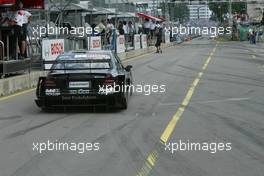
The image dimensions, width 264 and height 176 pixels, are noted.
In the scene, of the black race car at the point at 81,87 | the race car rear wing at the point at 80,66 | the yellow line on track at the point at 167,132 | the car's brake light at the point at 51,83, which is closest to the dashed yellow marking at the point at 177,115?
the yellow line on track at the point at 167,132

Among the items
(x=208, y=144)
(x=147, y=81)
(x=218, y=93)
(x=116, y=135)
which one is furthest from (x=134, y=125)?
(x=147, y=81)

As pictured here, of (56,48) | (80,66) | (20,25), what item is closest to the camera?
(80,66)

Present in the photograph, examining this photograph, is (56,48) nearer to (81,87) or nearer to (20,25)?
(20,25)

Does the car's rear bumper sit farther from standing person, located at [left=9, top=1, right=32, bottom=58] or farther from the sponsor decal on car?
standing person, located at [left=9, top=1, right=32, bottom=58]

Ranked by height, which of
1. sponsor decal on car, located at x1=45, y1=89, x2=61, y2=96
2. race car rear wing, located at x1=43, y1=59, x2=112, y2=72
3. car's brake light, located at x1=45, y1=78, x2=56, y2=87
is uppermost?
race car rear wing, located at x1=43, y1=59, x2=112, y2=72

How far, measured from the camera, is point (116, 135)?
419 inches

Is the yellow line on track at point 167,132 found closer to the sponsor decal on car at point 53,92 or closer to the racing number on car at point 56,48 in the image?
the sponsor decal on car at point 53,92

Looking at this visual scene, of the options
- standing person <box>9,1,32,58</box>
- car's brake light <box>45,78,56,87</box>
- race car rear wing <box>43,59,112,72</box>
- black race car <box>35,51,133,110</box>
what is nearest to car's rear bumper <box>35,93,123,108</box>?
black race car <box>35,51,133,110</box>

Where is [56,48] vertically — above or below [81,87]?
above

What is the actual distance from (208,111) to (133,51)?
27.2 meters

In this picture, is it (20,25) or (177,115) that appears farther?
(20,25)

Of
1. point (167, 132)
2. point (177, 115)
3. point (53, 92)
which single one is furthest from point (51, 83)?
point (167, 132)

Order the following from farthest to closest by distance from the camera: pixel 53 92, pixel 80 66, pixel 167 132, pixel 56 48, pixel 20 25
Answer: pixel 56 48 → pixel 20 25 → pixel 80 66 → pixel 53 92 → pixel 167 132

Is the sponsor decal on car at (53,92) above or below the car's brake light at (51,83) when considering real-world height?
below
